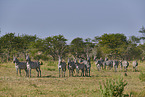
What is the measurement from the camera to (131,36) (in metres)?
61.2

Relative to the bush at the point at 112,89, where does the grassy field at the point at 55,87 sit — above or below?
below

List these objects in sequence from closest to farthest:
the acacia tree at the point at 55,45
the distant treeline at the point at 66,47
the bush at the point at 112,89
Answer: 1. the bush at the point at 112,89
2. the distant treeline at the point at 66,47
3. the acacia tree at the point at 55,45

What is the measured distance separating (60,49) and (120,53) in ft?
56.6

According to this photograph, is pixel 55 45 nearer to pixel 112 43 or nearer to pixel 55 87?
pixel 112 43

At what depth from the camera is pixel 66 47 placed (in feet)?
178

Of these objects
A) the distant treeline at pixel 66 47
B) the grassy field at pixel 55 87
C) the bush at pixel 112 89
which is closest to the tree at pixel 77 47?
the distant treeline at pixel 66 47

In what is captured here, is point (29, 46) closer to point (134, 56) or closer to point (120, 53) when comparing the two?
point (120, 53)

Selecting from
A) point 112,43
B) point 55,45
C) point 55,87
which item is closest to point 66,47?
point 55,45

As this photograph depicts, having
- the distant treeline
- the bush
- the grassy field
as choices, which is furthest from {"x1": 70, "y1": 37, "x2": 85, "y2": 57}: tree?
the bush

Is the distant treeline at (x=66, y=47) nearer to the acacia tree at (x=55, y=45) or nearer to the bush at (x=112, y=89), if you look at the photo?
the acacia tree at (x=55, y=45)

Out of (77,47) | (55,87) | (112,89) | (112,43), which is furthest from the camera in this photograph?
(77,47)

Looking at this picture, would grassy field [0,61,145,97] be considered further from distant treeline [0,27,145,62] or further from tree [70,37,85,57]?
tree [70,37,85,57]

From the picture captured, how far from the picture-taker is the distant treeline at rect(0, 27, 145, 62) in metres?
48.4

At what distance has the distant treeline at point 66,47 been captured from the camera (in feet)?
159
